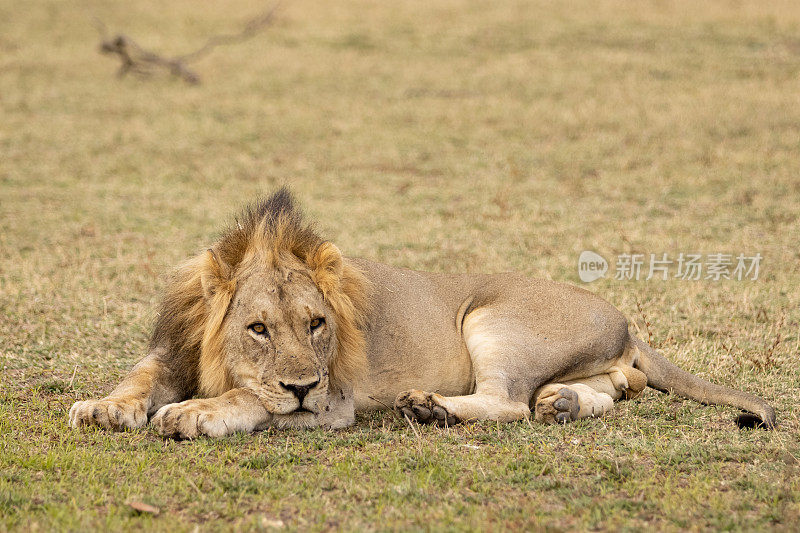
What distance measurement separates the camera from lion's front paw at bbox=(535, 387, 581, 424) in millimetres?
4961

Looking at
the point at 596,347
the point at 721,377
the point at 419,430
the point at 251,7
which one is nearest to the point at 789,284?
the point at 721,377

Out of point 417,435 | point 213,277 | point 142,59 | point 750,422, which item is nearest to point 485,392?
point 417,435

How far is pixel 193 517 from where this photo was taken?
3.71m

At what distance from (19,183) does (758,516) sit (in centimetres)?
1105

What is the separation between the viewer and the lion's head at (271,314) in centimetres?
452

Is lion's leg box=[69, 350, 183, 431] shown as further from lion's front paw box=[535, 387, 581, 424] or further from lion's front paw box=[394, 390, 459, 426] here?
lion's front paw box=[535, 387, 581, 424]

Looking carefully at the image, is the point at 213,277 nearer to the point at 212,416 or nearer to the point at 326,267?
the point at 326,267

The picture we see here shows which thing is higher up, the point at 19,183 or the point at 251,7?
the point at 251,7

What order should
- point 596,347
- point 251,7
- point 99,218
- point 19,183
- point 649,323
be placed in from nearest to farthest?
point 596,347 < point 649,323 < point 99,218 < point 19,183 < point 251,7

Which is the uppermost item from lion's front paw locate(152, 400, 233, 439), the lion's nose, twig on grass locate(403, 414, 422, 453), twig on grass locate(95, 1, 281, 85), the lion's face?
twig on grass locate(95, 1, 281, 85)

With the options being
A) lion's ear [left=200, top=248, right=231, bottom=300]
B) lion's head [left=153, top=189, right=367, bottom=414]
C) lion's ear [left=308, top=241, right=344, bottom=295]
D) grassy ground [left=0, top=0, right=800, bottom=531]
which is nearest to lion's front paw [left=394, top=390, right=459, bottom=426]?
grassy ground [left=0, top=0, right=800, bottom=531]

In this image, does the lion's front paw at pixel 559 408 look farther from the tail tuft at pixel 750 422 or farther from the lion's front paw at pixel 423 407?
the tail tuft at pixel 750 422

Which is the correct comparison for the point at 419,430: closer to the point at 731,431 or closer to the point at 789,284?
the point at 731,431

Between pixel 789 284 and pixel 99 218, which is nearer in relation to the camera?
pixel 789 284
